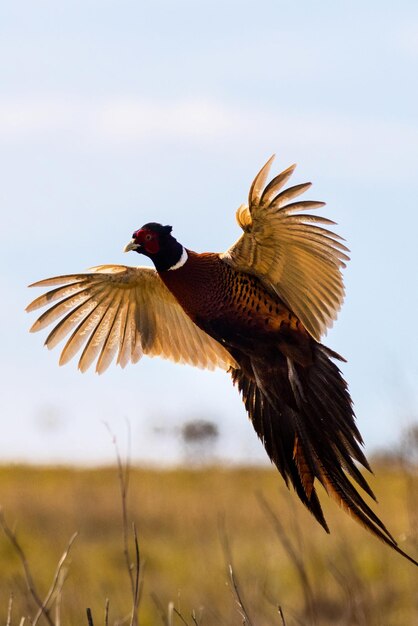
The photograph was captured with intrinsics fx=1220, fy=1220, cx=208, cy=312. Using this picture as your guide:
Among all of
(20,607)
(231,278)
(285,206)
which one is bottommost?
(20,607)

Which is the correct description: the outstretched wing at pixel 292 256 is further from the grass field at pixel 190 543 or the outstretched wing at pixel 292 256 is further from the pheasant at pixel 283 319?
the grass field at pixel 190 543

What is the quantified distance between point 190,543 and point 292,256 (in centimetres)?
927

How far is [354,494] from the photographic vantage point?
13.6 ft

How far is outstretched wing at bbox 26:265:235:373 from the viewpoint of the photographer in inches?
209

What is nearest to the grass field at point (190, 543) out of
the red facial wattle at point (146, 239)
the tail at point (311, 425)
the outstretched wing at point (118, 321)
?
the outstretched wing at point (118, 321)

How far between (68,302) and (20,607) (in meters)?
4.43

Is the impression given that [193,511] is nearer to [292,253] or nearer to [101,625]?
[101,625]

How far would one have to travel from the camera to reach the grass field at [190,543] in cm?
1027

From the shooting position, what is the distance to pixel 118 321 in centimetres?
541

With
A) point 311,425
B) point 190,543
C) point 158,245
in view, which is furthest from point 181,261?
point 190,543

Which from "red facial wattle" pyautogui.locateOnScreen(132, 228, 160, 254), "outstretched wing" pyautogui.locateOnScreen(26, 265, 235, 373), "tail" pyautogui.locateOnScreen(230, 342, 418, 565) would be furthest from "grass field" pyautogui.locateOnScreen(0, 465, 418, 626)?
"red facial wattle" pyautogui.locateOnScreen(132, 228, 160, 254)

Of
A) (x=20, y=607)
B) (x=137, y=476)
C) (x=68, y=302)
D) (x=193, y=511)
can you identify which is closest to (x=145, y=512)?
(x=193, y=511)

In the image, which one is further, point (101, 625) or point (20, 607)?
point (101, 625)

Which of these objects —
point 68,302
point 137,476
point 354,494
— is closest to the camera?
point 354,494
